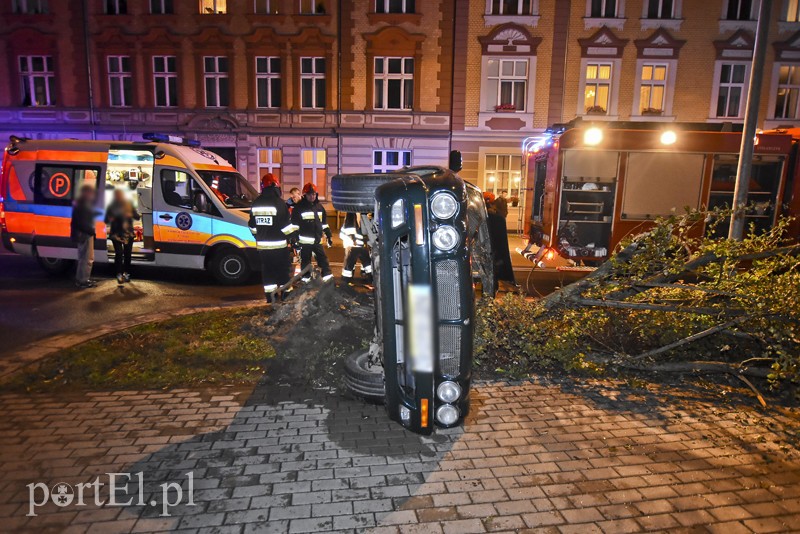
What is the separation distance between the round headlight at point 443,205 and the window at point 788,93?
2318 cm

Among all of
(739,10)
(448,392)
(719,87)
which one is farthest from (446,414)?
(739,10)

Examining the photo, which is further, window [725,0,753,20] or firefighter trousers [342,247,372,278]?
window [725,0,753,20]

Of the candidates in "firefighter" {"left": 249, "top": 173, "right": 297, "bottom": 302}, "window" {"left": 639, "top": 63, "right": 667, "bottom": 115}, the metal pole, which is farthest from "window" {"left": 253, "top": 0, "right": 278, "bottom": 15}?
the metal pole

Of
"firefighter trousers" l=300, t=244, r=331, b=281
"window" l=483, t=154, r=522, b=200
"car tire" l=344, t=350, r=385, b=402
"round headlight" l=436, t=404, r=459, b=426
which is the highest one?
"window" l=483, t=154, r=522, b=200

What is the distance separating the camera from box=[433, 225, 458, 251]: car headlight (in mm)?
3295

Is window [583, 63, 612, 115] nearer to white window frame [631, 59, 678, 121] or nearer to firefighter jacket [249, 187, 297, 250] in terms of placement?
white window frame [631, 59, 678, 121]

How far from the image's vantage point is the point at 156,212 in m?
9.51

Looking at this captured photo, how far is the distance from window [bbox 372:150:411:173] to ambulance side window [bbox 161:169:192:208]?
1175cm

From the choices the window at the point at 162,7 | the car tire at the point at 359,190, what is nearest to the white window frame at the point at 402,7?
the window at the point at 162,7

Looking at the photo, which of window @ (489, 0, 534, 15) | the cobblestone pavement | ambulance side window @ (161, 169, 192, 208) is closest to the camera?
the cobblestone pavement

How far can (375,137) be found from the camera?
2052 cm

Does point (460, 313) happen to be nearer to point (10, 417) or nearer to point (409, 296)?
point (409, 296)

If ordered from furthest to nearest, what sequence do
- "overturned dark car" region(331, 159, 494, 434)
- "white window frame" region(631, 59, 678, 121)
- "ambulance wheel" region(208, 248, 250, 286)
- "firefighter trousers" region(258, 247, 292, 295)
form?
"white window frame" region(631, 59, 678, 121) < "ambulance wheel" region(208, 248, 250, 286) < "firefighter trousers" region(258, 247, 292, 295) < "overturned dark car" region(331, 159, 494, 434)

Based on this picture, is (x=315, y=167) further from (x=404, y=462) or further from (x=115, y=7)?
(x=404, y=462)
